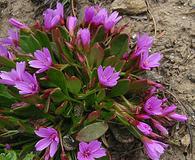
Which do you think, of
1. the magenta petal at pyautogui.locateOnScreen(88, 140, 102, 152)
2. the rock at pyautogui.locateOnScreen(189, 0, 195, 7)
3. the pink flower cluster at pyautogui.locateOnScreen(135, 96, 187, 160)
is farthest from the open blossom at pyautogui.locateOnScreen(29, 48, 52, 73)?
the rock at pyautogui.locateOnScreen(189, 0, 195, 7)

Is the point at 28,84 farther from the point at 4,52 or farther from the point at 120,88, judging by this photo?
the point at 120,88

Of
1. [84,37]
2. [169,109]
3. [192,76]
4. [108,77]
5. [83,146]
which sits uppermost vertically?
[84,37]

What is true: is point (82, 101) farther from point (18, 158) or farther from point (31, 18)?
point (31, 18)

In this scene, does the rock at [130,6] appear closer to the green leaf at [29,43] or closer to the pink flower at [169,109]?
the green leaf at [29,43]

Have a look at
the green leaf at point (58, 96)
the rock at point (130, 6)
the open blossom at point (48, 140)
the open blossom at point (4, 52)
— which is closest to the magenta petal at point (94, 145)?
the open blossom at point (48, 140)

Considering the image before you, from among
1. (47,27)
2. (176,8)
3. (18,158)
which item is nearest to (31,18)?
(47,27)

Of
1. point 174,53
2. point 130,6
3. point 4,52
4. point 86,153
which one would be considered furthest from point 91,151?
point 130,6
